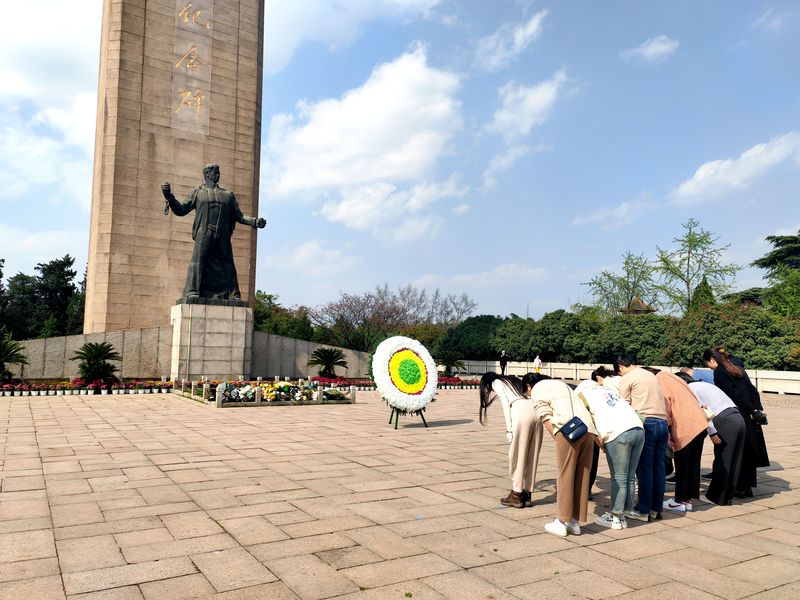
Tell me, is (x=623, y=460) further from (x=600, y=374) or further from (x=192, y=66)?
(x=192, y=66)

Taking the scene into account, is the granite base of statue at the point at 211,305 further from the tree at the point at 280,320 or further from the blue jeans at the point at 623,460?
the blue jeans at the point at 623,460

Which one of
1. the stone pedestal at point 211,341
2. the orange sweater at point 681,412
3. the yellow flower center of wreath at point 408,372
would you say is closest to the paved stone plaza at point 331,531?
the orange sweater at point 681,412

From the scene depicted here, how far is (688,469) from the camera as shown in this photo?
22.1 feet

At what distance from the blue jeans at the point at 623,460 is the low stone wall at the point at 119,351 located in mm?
20968

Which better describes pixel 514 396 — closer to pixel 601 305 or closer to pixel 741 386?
pixel 741 386

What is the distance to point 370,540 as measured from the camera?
527 cm

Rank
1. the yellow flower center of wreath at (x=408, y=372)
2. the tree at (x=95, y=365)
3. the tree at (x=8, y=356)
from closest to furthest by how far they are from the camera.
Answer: the yellow flower center of wreath at (x=408, y=372) < the tree at (x=8, y=356) < the tree at (x=95, y=365)

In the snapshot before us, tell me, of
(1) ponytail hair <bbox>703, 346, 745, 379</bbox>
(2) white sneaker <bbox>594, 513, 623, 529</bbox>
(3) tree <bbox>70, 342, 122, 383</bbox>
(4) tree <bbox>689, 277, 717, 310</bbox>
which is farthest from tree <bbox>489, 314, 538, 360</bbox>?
(2) white sneaker <bbox>594, 513, 623, 529</bbox>

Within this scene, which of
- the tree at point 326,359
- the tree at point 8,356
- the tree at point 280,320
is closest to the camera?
the tree at point 8,356

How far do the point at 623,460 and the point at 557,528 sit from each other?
0.95 m

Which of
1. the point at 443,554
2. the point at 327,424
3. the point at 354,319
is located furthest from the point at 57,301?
the point at 443,554

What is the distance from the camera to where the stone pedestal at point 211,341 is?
2175 centimetres

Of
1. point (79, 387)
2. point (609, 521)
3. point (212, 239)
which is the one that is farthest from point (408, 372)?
point (212, 239)

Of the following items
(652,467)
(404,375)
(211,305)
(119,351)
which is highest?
(211,305)
